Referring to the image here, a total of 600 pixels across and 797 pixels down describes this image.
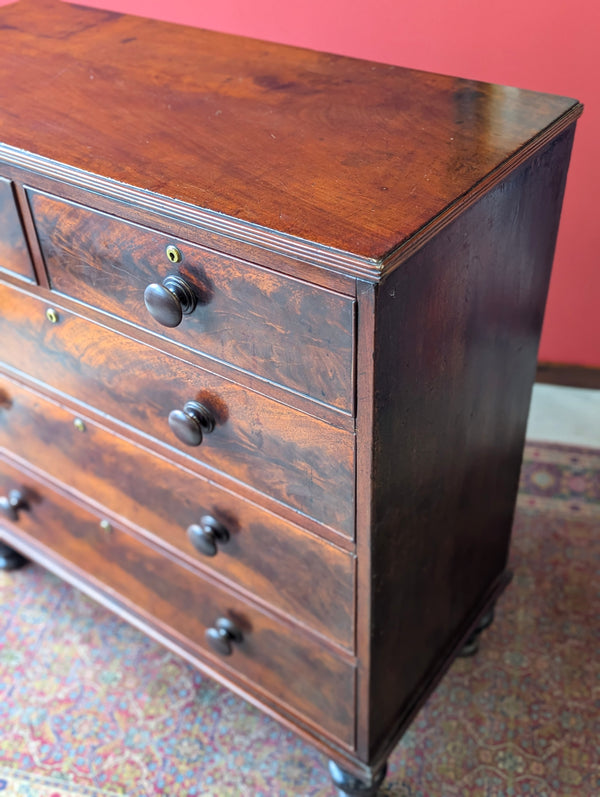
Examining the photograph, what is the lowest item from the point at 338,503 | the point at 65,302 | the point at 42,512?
the point at 42,512

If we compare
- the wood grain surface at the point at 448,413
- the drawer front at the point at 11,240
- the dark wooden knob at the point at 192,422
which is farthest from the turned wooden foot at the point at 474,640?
the drawer front at the point at 11,240

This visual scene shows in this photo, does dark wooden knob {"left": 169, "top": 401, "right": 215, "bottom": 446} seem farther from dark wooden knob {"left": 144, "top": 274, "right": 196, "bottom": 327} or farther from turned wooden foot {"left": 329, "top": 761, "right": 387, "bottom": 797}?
turned wooden foot {"left": 329, "top": 761, "right": 387, "bottom": 797}

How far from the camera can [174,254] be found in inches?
36.0

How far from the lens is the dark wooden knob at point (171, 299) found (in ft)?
3.04

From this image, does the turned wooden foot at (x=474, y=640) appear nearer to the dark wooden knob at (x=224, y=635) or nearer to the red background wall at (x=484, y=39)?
the dark wooden knob at (x=224, y=635)

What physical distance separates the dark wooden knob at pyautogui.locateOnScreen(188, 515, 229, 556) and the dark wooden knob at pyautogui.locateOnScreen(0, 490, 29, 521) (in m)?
0.47

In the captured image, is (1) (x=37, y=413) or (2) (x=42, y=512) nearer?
(1) (x=37, y=413)

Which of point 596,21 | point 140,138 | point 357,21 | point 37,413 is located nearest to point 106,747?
point 37,413

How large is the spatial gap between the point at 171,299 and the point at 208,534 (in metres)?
0.38

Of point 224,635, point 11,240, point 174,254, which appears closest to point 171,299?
point 174,254

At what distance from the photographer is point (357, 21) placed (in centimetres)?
160

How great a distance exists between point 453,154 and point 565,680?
987 mm

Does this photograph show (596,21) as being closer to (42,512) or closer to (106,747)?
(42,512)

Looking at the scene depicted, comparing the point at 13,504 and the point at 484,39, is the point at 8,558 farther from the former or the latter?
the point at 484,39
